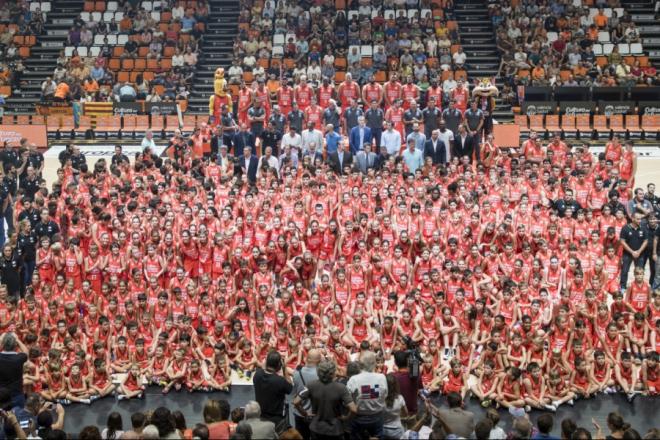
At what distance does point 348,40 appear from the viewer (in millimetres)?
32406

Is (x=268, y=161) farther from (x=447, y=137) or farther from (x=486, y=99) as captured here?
(x=486, y=99)

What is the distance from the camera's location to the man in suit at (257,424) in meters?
9.93

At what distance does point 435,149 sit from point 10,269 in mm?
10289

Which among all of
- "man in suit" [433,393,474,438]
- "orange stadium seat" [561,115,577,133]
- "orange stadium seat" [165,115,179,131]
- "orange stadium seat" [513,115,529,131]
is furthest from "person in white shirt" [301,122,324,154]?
"man in suit" [433,393,474,438]

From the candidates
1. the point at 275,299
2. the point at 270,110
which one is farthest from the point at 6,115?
the point at 275,299

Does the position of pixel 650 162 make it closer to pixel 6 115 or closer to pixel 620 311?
pixel 620 311

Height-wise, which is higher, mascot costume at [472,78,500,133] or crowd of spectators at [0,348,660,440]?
mascot costume at [472,78,500,133]

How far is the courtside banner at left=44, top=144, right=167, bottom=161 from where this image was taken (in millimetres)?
28000

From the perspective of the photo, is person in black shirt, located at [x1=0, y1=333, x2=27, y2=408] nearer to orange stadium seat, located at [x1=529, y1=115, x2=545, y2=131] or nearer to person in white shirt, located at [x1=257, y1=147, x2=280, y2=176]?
person in white shirt, located at [x1=257, y1=147, x2=280, y2=176]

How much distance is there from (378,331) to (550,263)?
143 inches

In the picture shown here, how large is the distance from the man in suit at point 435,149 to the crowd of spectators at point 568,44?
29.5 ft

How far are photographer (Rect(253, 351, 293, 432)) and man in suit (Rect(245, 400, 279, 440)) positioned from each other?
0.67 meters

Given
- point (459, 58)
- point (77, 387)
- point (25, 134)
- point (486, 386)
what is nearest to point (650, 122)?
point (459, 58)

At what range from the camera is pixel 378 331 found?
50.5ft
